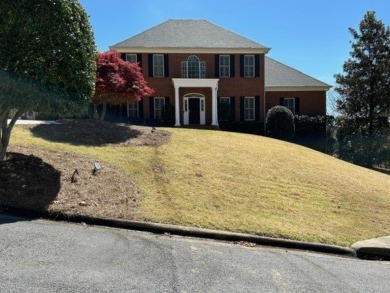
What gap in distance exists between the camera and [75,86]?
29.2 ft

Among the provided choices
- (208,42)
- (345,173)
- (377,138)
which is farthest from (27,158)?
(377,138)

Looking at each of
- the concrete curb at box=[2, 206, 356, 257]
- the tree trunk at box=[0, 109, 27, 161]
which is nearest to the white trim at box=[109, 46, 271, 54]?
the tree trunk at box=[0, 109, 27, 161]

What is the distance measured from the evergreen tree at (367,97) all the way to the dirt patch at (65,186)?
24054 mm

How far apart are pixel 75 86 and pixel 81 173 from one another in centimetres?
194

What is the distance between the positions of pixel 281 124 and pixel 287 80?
6561 mm

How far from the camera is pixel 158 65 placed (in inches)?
1145

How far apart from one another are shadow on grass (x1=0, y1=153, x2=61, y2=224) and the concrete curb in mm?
395

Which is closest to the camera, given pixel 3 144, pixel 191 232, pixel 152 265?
pixel 152 265

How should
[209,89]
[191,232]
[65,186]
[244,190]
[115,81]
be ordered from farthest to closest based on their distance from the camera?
1. [209,89]
2. [115,81]
3. [244,190]
4. [65,186]
5. [191,232]

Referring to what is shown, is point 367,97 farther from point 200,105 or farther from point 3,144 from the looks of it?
point 3,144

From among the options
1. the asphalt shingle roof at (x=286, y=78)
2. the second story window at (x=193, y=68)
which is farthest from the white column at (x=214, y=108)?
the asphalt shingle roof at (x=286, y=78)

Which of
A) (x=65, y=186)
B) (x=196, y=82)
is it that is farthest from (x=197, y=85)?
(x=65, y=186)

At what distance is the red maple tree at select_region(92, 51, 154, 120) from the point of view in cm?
1759

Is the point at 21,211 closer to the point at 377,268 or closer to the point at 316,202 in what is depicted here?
the point at 377,268
